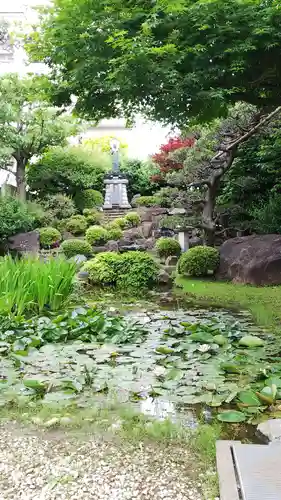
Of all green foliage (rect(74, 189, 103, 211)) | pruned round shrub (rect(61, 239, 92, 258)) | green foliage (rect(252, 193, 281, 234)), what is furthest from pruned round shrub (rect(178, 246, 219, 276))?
green foliage (rect(74, 189, 103, 211))

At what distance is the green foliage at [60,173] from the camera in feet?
58.4

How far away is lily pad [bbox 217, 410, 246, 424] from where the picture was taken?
2.79 metres

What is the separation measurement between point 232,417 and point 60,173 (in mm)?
15966

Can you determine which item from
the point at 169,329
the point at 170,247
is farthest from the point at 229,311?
the point at 170,247

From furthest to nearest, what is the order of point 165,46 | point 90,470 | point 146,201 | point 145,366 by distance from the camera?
point 146,201 → point 145,366 → point 165,46 → point 90,470

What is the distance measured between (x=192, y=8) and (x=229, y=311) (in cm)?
380

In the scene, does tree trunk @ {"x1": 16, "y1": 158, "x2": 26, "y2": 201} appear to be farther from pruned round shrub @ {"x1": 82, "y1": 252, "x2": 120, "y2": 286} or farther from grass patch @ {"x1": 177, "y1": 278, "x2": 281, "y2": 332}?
grass patch @ {"x1": 177, "y1": 278, "x2": 281, "y2": 332}

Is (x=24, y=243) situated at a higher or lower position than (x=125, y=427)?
higher

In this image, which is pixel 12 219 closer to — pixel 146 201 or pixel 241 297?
pixel 146 201

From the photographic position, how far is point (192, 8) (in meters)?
3.75

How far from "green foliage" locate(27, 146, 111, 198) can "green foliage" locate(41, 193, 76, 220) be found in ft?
3.01

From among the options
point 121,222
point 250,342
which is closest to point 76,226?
point 121,222

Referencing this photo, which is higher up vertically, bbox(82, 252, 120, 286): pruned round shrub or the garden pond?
bbox(82, 252, 120, 286): pruned round shrub

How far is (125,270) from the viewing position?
9125mm
